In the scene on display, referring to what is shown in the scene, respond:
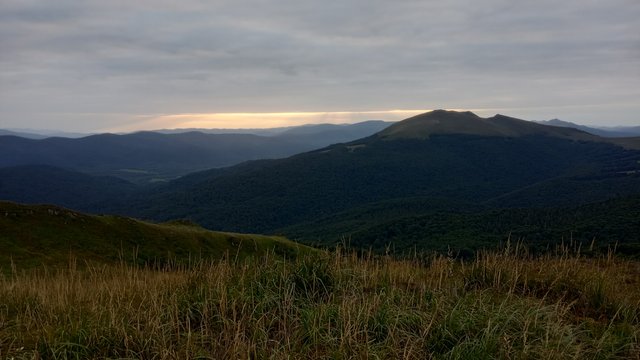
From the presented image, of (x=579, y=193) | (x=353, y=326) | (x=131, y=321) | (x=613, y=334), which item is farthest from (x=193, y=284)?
(x=579, y=193)

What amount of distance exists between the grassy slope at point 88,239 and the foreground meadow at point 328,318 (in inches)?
902

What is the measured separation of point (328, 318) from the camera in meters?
5.45

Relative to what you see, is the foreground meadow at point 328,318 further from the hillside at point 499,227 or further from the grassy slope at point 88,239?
the hillside at point 499,227

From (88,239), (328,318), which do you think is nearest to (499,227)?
(88,239)

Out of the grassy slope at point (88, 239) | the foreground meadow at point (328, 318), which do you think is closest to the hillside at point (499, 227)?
the grassy slope at point (88, 239)

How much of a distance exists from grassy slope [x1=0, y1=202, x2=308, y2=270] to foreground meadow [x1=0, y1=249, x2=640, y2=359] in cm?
2292

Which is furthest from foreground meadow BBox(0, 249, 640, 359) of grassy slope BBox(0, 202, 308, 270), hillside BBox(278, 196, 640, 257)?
hillside BBox(278, 196, 640, 257)

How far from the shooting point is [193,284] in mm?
6996

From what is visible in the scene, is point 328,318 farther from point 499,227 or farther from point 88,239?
point 499,227

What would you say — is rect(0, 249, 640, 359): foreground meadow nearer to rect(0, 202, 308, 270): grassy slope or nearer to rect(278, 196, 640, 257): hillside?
rect(0, 202, 308, 270): grassy slope

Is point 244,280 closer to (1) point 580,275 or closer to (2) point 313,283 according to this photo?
(2) point 313,283

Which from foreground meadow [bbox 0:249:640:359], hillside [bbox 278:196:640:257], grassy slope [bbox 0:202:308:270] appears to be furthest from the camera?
hillside [bbox 278:196:640:257]

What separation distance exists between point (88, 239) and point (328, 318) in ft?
137

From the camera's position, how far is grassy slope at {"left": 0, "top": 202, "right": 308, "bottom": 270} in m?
33.3
